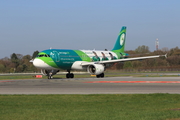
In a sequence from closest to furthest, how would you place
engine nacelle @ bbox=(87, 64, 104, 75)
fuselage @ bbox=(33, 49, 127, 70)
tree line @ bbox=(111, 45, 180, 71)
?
fuselage @ bbox=(33, 49, 127, 70), engine nacelle @ bbox=(87, 64, 104, 75), tree line @ bbox=(111, 45, 180, 71)

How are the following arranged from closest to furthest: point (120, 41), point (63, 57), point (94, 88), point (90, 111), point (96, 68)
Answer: point (90, 111), point (94, 88), point (63, 57), point (96, 68), point (120, 41)

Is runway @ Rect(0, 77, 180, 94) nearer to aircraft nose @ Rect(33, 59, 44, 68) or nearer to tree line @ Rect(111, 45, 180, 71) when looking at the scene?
aircraft nose @ Rect(33, 59, 44, 68)

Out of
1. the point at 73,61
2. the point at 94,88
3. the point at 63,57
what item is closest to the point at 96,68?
the point at 73,61

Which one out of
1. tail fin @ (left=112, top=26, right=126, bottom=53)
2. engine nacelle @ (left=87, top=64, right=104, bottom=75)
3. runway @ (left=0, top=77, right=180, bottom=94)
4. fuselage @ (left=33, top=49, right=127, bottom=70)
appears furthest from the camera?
tail fin @ (left=112, top=26, right=126, bottom=53)

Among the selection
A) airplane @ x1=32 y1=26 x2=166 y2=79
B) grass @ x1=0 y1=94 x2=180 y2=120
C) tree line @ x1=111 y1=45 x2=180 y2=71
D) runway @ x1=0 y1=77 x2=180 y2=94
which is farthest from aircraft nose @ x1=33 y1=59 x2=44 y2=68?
tree line @ x1=111 y1=45 x2=180 y2=71

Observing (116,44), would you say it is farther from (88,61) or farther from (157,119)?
(157,119)

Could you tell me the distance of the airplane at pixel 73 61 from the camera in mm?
46812

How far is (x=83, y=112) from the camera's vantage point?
1317 cm

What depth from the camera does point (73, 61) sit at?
50688 mm

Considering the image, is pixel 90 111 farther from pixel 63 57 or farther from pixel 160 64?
pixel 160 64

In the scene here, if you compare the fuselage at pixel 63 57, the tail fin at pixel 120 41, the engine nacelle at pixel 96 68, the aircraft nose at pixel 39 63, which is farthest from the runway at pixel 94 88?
the tail fin at pixel 120 41

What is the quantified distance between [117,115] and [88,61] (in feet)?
136

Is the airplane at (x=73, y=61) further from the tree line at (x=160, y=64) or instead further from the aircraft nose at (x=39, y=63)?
the tree line at (x=160, y=64)

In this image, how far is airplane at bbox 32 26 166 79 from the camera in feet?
154
